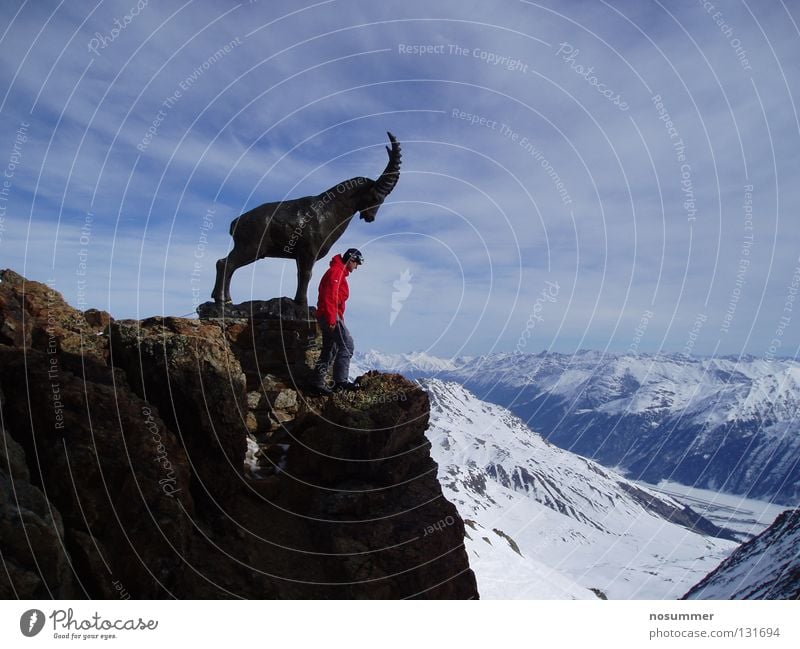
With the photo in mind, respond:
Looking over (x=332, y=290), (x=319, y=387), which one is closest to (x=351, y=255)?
(x=332, y=290)

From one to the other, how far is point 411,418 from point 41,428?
27.5 ft

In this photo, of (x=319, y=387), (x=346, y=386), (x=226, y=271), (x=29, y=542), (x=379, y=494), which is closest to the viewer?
(x=29, y=542)

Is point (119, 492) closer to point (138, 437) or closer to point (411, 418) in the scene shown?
point (138, 437)

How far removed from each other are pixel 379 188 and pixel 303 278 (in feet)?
13.5

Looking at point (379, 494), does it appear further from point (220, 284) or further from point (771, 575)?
point (771, 575)

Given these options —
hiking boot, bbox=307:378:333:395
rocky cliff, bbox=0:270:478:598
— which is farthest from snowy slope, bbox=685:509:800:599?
hiking boot, bbox=307:378:333:395

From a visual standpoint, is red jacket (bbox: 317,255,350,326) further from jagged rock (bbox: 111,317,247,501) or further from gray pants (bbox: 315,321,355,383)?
jagged rock (bbox: 111,317,247,501)

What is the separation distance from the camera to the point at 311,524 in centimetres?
1245

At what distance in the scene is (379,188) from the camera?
58.7 ft

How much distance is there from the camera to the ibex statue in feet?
56.6

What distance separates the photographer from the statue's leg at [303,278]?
1769 cm

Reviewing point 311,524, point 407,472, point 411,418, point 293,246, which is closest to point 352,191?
point 293,246

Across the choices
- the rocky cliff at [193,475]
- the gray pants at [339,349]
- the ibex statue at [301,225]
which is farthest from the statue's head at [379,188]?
the rocky cliff at [193,475]

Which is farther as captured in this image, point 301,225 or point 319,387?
point 301,225
